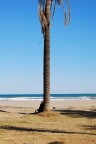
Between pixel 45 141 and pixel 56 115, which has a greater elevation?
pixel 45 141

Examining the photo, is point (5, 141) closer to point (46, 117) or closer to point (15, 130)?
point (15, 130)

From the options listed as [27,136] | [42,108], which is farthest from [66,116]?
[27,136]

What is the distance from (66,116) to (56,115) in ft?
1.82

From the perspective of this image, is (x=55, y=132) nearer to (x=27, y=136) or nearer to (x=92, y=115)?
(x=27, y=136)

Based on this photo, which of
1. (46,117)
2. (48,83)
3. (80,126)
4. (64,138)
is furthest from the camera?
(48,83)

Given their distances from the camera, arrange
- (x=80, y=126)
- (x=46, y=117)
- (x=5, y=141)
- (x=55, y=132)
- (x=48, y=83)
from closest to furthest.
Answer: (x=5, y=141), (x=55, y=132), (x=80, y=126), (x=46, y=117), (x=48, y=83)

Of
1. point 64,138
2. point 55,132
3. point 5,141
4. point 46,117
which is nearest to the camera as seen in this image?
point 5,141

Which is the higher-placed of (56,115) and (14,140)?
(14,140)

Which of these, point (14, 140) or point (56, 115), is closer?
point (14, 140)

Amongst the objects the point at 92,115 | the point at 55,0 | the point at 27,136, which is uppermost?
the point at 55,0

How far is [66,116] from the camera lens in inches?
819

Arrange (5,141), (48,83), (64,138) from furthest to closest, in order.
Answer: (48,83) < (64,138) < (5,141)

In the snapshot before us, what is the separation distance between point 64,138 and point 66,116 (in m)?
8.27

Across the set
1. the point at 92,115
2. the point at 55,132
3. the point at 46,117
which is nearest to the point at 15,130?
the point at 55,132
